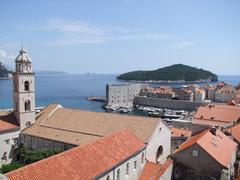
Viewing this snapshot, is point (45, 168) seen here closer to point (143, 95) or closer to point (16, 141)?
point (16, 141)

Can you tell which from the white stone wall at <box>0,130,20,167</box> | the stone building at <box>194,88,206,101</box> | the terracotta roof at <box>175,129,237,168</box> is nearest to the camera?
the terracotta roof at <box>175,129,237,168</box>

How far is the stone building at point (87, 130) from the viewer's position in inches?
1215

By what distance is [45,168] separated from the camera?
18.0m

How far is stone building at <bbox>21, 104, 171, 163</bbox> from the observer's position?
1215 inches

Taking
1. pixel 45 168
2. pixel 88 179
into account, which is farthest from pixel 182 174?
pixel 45 168

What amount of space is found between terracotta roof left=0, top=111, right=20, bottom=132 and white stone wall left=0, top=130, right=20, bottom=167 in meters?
0.65

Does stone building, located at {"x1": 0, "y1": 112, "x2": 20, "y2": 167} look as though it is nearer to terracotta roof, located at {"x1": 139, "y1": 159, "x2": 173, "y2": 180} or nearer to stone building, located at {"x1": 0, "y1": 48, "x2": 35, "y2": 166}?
stone building, located at {"x1": 0, "y1": 48, "x2": 35, "y2": 166}

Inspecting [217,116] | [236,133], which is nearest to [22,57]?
[236,133]

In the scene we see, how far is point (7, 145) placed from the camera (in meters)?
36.0

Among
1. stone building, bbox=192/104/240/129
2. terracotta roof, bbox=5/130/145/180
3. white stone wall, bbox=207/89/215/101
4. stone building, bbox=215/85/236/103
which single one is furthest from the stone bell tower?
white stone wall, bbox=207/89/215/101

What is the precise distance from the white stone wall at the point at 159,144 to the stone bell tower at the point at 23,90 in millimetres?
18212

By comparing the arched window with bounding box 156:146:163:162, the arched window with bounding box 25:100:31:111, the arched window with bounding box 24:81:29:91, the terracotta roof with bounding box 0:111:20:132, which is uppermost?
the arched window with bounding box 24:81:29:91

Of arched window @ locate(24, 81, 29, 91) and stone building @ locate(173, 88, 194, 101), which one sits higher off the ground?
arched window @ locate(24, 81, 29, 91)

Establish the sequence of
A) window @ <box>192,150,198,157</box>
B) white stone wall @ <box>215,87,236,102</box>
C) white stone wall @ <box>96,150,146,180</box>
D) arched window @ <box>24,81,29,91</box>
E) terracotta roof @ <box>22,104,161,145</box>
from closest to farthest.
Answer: white stone wall @ <box>96,150,146,180</box> < window @ <box>192,150,198,157</box> < terracotta roof @ <box>22,104,161,145</box> < arched window @ <box>24,81,29,91</box> < white stone wall @ <box>215,87,236,102</box>
